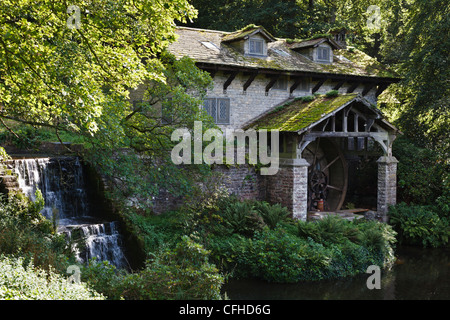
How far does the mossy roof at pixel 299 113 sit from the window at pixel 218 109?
1008 mm

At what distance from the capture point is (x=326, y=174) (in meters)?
20.5

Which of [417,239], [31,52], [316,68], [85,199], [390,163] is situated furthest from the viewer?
[316,68]

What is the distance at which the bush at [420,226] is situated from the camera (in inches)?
668

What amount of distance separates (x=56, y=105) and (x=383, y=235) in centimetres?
1063

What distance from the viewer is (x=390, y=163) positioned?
730 inches

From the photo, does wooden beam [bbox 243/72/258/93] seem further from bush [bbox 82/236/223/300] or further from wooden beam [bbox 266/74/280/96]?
bush [bbox 82/236/223/300]

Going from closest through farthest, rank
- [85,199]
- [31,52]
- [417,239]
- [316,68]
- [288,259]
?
[31,52] → [288,259] → [85,199] → [417,239] → [316,68]

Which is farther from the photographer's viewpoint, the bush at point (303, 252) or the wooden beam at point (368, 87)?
the wooden beam at point (368, 87)

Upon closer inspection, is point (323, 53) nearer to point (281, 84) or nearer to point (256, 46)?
point (281, 84)

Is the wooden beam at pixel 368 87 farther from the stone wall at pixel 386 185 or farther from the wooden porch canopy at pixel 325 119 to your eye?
the stone wall at pixel 386 185

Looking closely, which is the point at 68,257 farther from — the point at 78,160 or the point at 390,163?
the point at 390,163

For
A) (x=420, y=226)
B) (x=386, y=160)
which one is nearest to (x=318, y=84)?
(x=386, y=160)

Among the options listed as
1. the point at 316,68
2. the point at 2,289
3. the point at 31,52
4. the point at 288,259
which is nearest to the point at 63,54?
the point at 31,52

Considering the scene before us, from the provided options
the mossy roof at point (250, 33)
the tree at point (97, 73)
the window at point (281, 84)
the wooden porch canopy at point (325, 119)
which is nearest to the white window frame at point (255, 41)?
the mossy roof at point (250, 33)
